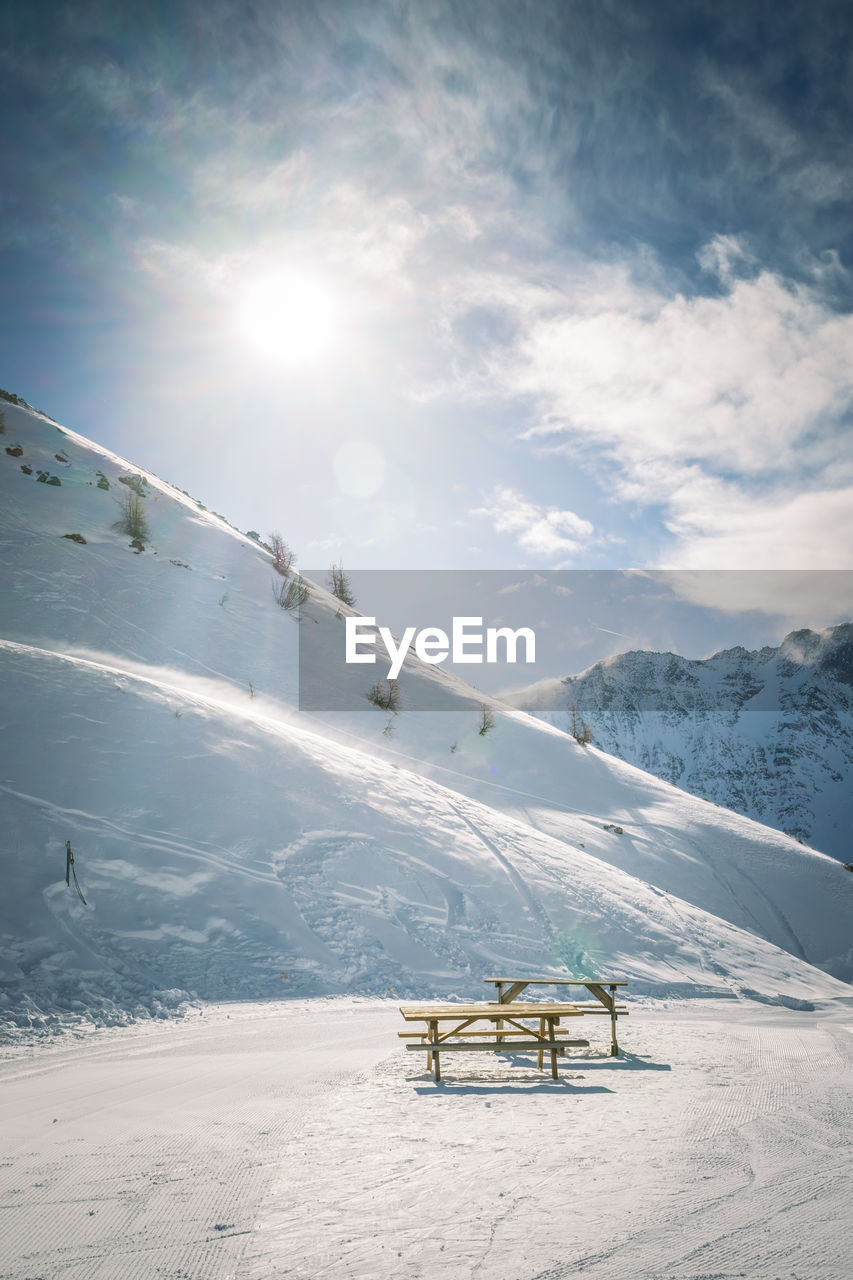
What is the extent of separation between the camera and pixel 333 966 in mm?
9656

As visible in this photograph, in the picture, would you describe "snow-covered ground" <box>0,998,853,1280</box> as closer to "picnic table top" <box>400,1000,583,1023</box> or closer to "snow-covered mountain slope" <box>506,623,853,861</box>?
"picnic table top" <box>400,1000,583,1023</box>

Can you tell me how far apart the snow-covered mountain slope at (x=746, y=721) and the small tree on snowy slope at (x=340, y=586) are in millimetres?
68970

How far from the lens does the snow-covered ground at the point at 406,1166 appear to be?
2951 millimetres

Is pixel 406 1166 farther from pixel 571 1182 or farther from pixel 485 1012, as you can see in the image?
pixel 485 1012

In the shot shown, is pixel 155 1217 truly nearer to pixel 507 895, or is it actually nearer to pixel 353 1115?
pixel 353 1115

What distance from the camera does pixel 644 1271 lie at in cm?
283

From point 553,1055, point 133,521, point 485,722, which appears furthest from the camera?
point 485,722

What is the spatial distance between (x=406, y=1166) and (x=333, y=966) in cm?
608

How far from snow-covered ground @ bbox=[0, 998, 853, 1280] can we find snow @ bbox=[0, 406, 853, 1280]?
0.03 meters

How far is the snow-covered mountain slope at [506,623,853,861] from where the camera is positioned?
106 metres

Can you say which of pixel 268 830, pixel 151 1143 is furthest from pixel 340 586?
pixel 151 1143

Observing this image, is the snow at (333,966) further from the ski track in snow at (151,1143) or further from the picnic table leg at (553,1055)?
the picnic table leg at (553,1055)

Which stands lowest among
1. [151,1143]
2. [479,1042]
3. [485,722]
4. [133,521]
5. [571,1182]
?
[479,1042]

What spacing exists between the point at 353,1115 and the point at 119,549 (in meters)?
18.5
